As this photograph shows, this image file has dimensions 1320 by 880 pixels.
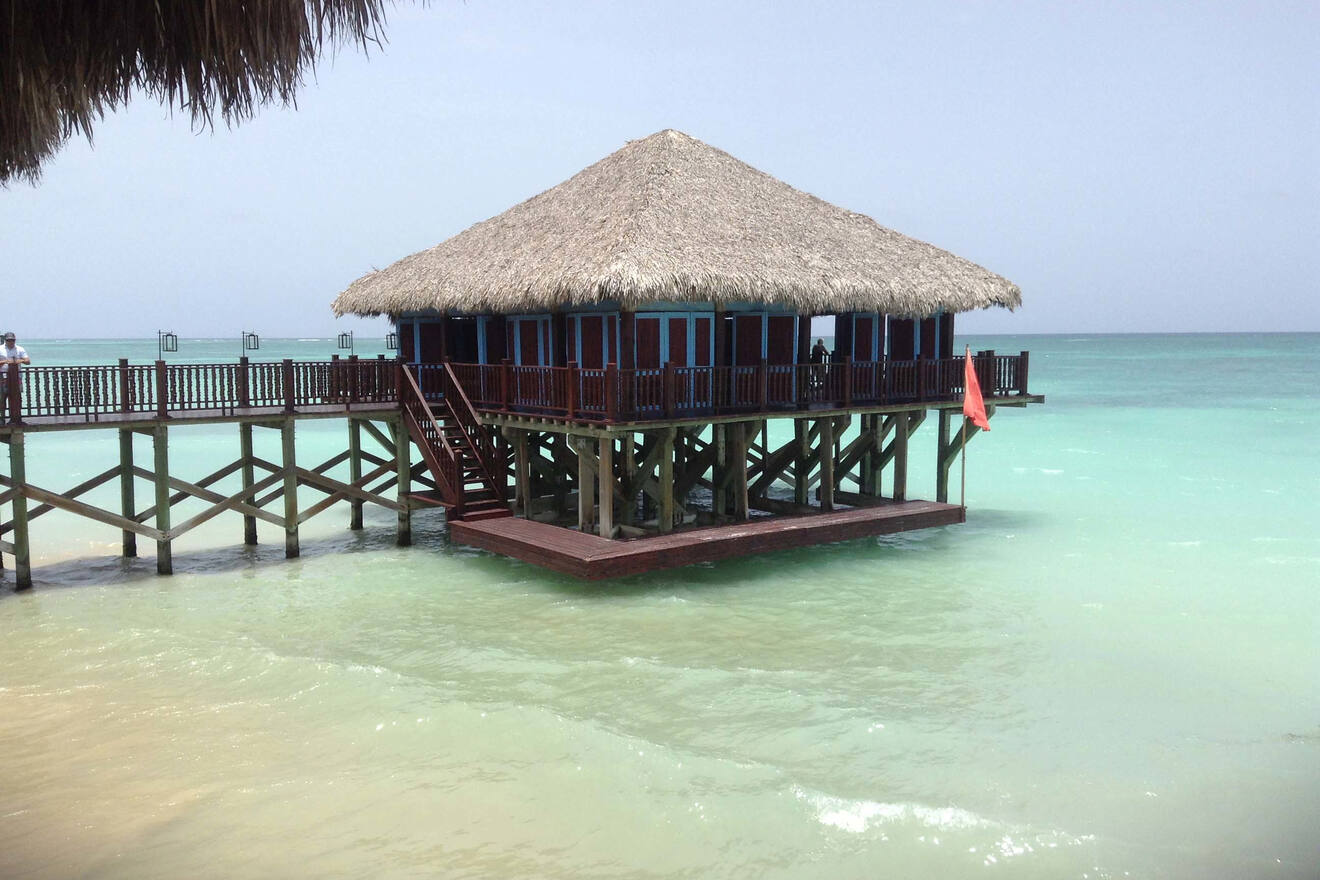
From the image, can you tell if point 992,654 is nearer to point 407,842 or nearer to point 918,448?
point 407,842

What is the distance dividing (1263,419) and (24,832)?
57.8 m

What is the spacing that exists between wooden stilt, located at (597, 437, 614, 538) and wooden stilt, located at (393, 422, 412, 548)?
4.60 m

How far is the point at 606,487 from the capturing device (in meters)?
16.2

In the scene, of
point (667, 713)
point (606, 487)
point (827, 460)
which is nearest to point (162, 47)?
point (667, 713)

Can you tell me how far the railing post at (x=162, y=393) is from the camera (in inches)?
634

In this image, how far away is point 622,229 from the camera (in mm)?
16469

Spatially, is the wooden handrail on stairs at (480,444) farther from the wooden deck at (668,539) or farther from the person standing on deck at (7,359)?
the person standing on deck at (7,359)

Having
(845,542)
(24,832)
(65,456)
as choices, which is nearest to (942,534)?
(845,542)

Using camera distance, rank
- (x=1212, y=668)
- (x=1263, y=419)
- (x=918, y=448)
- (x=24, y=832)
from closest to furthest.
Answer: (x=24, y=832) → (x=1212, y=668) → (x=918, y=448) → (x=1263, y=419)

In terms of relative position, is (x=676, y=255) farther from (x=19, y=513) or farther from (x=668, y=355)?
(x=19, y=513)

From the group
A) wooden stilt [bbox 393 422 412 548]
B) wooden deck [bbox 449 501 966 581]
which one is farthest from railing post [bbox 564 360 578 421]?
wooden stilt [bbox 393 422 412 548]

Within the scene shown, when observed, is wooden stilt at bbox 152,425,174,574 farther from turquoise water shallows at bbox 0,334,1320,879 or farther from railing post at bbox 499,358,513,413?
railing post at bbox 499,358,513,413

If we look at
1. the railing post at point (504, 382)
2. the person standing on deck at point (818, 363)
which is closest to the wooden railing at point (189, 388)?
the railing post at point (504, 382)

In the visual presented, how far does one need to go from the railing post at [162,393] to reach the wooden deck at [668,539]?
15.6 feet
